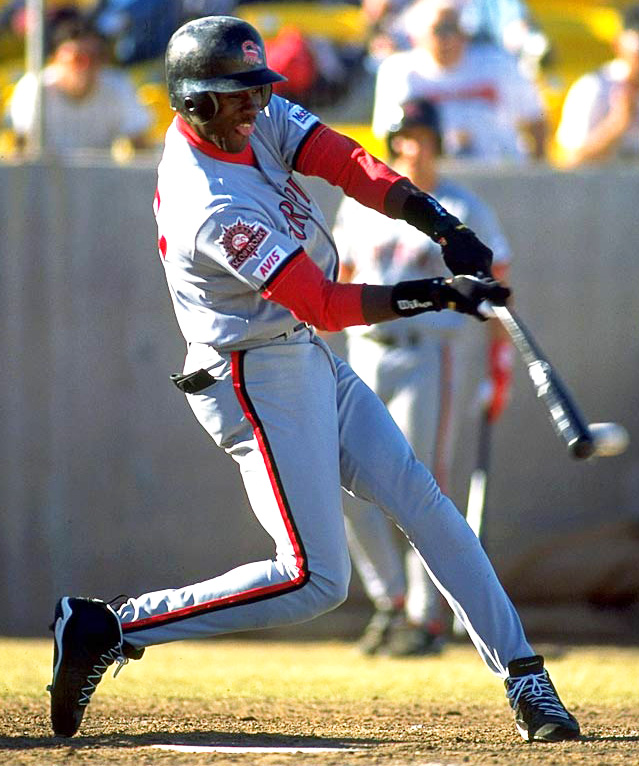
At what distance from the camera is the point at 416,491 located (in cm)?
377

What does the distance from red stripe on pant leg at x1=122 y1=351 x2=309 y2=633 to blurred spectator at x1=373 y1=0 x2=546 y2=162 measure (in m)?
3.83

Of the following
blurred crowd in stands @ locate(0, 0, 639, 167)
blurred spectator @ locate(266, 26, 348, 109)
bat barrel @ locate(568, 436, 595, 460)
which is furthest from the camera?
blurred spectator @ locate(266, 26, 348, 109)

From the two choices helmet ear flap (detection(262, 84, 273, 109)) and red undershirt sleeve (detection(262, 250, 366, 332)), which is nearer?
red undershirt sleeve (detection(262, 250, 366, 332))

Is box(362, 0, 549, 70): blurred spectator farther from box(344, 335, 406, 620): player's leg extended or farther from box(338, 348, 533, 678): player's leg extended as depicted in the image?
box(338, 348, 533, 678): player's leg extended

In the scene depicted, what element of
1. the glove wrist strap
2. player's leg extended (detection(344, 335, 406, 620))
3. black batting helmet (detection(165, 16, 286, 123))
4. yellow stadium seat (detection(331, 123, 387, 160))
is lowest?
player's leg extended (detection(344, 335, 406, 620))

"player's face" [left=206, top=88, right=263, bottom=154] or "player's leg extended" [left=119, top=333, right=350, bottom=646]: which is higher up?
"player's face" [left=206, top=88, right=263, bottom=154]

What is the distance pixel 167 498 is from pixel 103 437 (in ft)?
1.43

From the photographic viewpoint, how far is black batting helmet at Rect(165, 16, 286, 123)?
359cm

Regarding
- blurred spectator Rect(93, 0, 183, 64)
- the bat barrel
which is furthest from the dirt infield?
blurred spectator Rect(93, 0, 183, 64)

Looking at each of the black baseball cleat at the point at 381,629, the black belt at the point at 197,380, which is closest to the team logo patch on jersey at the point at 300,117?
the black belt at the point at 197,380

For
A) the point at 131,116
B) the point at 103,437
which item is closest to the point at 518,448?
the point at 103,437

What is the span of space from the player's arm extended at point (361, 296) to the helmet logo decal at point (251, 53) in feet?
1.79

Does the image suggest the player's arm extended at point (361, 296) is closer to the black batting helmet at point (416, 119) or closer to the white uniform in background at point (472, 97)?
the black batting helmet at point (416, 119)

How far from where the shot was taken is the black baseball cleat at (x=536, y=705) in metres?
3.69
